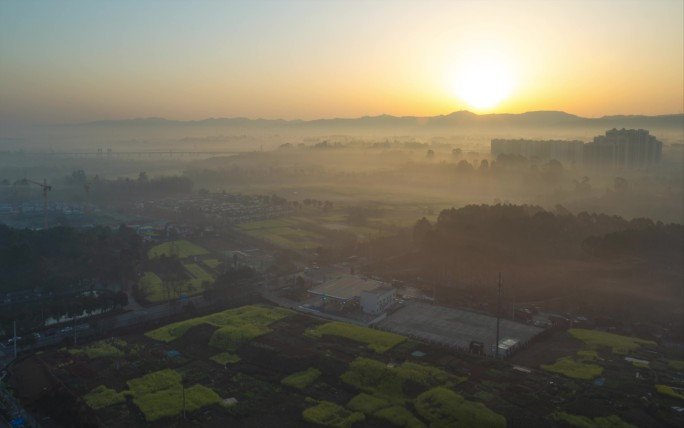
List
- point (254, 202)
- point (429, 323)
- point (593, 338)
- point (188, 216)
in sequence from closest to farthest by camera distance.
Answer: point (593, 338)
point (429, 323)
point (188, 216)
point (254, 202)

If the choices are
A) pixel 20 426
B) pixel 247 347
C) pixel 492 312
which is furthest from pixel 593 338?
pixel 20 426

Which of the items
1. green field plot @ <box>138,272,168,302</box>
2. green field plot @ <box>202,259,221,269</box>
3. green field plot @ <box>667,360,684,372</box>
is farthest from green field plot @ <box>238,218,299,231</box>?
green field plot @ <box>667,360,684,372</box>

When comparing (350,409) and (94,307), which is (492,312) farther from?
(94,307)

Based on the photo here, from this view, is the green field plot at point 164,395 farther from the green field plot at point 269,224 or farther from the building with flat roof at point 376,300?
the green field plot at point 269,224

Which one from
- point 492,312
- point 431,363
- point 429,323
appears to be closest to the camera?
point 431,363

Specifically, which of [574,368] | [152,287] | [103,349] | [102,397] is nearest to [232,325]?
[103,349]

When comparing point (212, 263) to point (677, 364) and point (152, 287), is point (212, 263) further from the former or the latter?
point (677, 364)

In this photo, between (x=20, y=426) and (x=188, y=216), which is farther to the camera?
(x=188, y=216)
